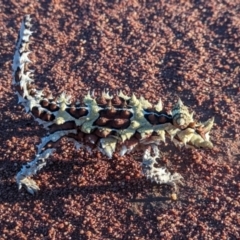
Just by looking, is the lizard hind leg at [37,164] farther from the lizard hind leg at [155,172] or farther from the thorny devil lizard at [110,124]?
the lizard hind leg at [155,172]

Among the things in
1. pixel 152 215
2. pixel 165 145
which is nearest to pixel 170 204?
pixel 152 215

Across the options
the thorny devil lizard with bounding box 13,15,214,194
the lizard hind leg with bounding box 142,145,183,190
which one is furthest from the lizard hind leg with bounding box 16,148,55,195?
the lizard hind leg with bounding box 142,145,183,190

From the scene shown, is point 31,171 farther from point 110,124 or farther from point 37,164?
point 110,124

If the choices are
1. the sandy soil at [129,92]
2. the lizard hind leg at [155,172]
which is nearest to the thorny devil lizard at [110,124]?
the lizard hind leg at [155,172]

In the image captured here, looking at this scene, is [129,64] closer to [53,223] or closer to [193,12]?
[193,12]

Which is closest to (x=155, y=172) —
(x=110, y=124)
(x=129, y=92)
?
(x=110, y=124)

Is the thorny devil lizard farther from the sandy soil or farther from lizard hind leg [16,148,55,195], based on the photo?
the sandy soil
